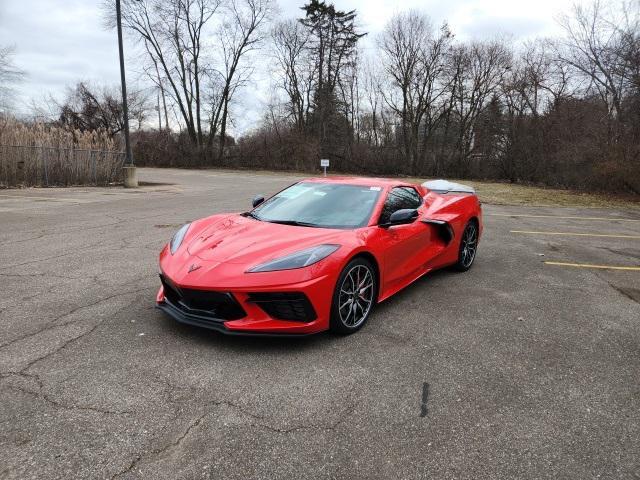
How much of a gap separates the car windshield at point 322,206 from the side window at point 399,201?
0.13 meters

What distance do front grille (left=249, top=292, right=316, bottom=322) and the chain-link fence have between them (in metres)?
16.8

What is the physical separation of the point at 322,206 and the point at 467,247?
2.47 m

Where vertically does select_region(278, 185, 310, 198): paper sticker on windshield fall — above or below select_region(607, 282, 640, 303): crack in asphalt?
above

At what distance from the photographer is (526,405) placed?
2727 mm

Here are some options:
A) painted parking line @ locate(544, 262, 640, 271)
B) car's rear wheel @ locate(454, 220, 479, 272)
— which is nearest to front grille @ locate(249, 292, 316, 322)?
car's rear wheel @ locate(454, 220, 479, 272)

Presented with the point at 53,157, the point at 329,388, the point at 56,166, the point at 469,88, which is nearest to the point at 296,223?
the point at 329,388

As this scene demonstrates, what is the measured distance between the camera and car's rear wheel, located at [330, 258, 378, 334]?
3.49 meters

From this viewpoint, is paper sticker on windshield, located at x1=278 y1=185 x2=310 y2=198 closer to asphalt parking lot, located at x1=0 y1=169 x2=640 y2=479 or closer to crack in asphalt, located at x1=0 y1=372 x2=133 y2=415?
asphalt parking lot, located at x1=0 y1=169 x2=640 y2=479

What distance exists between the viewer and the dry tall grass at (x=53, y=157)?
16.1 m

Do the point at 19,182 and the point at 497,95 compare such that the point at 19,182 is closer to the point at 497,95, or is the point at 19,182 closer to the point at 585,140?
the point at 585,140

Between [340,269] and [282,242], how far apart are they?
0.54 m

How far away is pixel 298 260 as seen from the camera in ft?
11.0

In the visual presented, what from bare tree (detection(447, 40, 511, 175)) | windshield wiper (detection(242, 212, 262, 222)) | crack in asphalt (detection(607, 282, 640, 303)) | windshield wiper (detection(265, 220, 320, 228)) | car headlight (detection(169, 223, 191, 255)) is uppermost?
bare tree (detection(447, 40, 511, 175))

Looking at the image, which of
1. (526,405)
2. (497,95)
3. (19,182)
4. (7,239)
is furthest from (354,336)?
(497,95)
